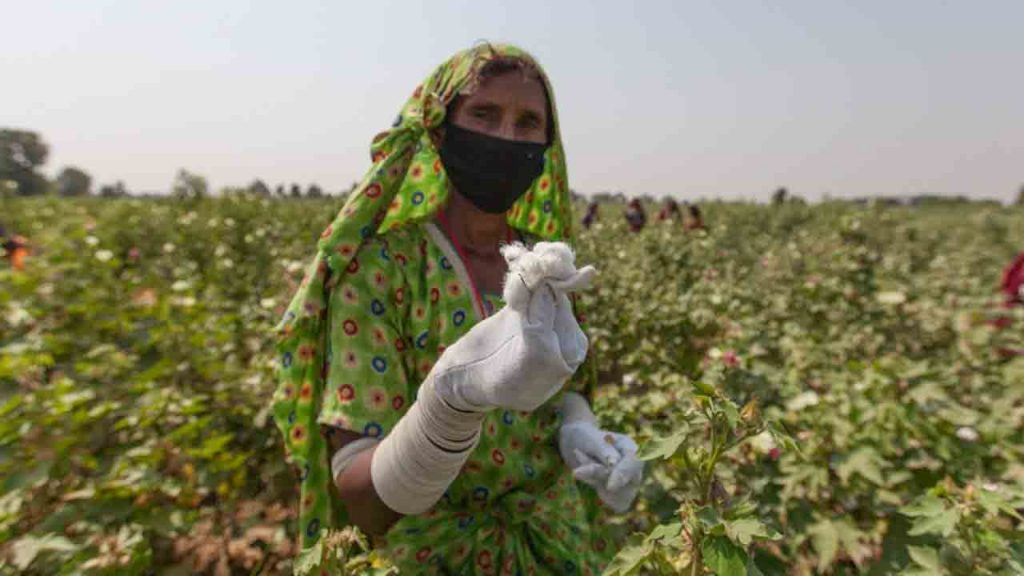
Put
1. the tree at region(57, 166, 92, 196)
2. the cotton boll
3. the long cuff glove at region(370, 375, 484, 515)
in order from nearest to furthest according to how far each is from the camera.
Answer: the long cuff glove at region(370, 375, 484, 515) → the cotton boll → the tree at region(57, 166, 92, 196)

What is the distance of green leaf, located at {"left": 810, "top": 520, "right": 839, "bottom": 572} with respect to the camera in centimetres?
162

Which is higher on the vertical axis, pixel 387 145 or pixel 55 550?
pixel 387 145

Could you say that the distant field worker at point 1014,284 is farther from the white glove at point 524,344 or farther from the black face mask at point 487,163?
the white glove at point 524,344

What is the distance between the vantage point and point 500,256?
141 cm

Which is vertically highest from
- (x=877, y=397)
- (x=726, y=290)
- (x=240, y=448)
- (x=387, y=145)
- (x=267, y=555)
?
(x=387, y=145)

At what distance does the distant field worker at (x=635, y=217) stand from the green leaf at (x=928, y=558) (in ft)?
23.4

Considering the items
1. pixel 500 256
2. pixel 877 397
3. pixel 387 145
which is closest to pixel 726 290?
pixel 877 397

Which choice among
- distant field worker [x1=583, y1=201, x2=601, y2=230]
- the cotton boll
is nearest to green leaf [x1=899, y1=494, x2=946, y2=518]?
the cotton boll

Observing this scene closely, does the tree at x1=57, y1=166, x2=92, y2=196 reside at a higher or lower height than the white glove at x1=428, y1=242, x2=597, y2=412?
lower

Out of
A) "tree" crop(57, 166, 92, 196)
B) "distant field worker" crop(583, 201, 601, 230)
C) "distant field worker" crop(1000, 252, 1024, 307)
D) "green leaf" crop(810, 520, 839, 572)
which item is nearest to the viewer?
"green leaf" crop(810, 520, 839, 572)

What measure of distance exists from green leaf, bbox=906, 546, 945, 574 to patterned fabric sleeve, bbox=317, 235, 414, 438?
973mm

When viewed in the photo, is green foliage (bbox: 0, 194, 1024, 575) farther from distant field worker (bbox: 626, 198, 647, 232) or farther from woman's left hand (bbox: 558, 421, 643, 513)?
distant field worker (bbox: 626, 198, 647, 232)

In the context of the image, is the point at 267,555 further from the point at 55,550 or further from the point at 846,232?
the point at 846,232

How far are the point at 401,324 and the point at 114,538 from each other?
0.90 metres
